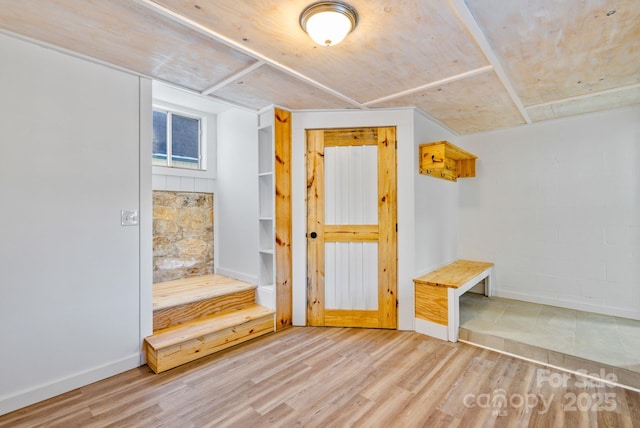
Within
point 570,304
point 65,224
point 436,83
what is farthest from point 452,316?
point 65,224

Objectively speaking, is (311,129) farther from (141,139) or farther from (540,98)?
(540,98)

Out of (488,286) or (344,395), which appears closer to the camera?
(344,395)

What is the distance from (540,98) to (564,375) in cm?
242

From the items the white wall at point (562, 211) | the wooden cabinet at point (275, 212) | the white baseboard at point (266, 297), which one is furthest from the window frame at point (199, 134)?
the white wall at point (562, 211)

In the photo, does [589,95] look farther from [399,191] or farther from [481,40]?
[399,191]

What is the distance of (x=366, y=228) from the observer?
3.19 m

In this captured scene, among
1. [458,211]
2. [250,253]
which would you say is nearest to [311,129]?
[250,253]

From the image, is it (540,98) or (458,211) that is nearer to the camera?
(540,98)

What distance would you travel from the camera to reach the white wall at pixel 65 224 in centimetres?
190

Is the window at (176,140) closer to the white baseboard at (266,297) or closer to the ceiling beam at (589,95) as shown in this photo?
the white baseboard at (266,297)

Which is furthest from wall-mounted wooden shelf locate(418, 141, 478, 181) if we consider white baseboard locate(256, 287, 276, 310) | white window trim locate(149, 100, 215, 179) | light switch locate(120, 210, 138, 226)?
light switch locate(120, 210, 138, 226)

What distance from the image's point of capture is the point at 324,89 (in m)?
2.64

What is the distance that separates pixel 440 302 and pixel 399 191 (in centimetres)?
117

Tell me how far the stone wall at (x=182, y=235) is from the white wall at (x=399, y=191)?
138 centimetres
